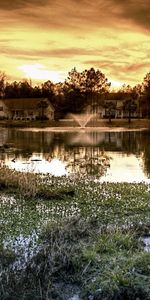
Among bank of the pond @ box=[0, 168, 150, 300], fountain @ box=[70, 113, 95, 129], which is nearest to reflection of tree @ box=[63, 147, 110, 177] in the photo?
bank of the pond @ box=[0, 168, 150, 300]

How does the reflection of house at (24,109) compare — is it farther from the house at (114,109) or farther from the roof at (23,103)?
the house at (114,109)

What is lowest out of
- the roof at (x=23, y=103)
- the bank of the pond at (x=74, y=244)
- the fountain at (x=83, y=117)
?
the fountain at (x=83, y=117)

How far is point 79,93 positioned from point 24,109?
13005 millimetres

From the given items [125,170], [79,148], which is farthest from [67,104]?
[125,170]

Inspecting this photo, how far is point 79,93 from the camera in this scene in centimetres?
10944

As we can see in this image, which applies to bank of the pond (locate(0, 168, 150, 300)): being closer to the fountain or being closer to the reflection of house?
the fountain

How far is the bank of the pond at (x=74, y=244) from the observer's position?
859 cm

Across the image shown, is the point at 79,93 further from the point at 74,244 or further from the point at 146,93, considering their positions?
the point at 74,244

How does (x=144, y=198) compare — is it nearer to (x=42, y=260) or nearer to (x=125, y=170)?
(x=42, y=260)

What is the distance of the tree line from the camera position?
107 metres

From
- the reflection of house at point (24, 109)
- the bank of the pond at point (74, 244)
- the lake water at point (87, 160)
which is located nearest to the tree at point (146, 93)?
the reflection of house at point (24, 109)

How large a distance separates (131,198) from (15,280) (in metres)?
8.25

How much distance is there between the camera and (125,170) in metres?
25.7

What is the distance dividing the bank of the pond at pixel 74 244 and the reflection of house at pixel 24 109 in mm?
93819
